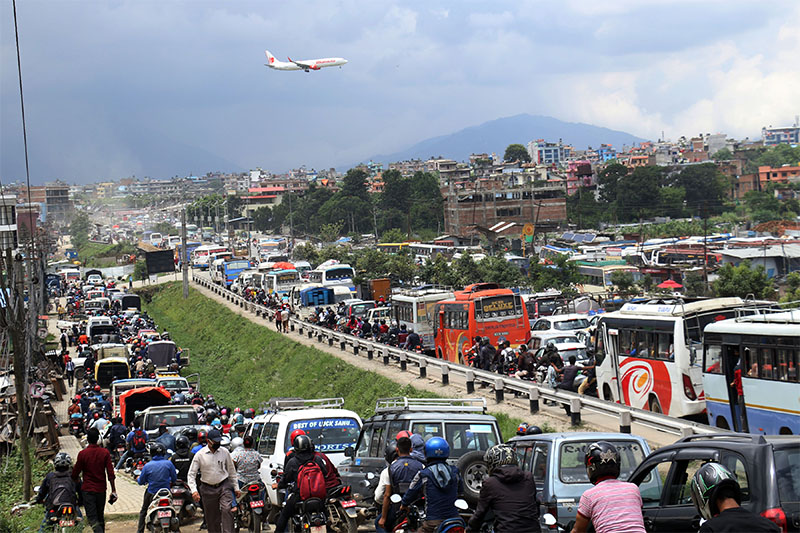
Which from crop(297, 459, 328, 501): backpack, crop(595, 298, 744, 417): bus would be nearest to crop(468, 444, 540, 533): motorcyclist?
crop(297, 459, 328, 501): backpack

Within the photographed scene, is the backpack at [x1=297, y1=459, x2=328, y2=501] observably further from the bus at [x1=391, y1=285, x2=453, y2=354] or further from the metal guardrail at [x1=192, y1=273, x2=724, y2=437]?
the bus at [x1=391, y1=285, x2=453, y2=354]

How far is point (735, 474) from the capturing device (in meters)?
6.95

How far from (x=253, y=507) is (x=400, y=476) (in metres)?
3.72

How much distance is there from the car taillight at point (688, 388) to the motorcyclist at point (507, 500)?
1186cm

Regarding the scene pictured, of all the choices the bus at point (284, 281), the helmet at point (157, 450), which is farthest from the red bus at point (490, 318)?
the bus at point (284, 281)

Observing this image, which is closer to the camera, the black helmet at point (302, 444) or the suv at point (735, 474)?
the suv at point (735, 474)

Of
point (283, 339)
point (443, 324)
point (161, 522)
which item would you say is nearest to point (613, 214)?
point (283, 339)

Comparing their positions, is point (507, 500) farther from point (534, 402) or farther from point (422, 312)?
point (422, 312)

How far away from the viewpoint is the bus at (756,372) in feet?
48.9

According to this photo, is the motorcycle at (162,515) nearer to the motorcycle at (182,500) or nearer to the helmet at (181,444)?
the motorcycle at (182,500)

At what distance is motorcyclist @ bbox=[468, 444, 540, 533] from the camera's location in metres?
7.60

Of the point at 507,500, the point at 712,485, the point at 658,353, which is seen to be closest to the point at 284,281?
the point at 658,353

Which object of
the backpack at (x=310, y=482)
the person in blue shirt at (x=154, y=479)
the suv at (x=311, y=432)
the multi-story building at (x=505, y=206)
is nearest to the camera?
the backpack at (x=310, y=482)

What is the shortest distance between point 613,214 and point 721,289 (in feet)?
325
